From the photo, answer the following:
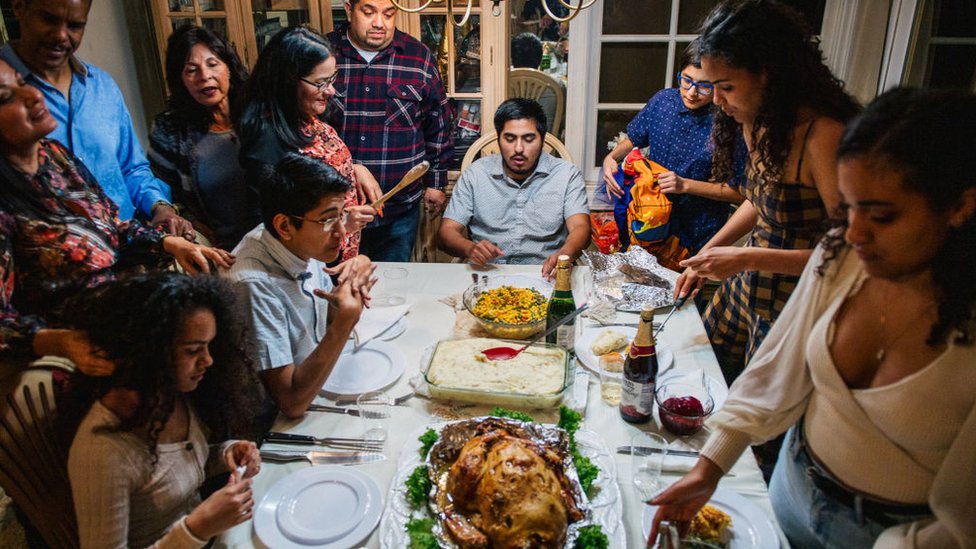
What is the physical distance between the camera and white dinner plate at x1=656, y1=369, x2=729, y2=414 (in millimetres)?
1483

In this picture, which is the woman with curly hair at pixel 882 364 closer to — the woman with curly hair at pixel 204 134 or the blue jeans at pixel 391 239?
the woman with curly hair at pixel 204 134

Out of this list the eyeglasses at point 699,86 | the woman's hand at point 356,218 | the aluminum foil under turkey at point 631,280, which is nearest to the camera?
the woman's hand at point 356,218

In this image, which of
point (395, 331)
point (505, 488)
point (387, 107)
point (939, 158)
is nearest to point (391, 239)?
point (387, 107)

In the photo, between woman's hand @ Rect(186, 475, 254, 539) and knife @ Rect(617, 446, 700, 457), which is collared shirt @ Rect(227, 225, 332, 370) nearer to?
woman's hand @ Rect(186, 475, 254, 539)

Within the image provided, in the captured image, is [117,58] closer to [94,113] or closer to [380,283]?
[94,113]

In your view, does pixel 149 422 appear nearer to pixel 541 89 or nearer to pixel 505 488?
pixel 505 488

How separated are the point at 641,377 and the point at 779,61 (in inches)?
35.0

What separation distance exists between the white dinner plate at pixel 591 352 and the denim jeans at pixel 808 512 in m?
0.45

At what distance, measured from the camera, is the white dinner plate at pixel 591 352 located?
5.43 feet

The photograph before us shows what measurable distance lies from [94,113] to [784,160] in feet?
7.50

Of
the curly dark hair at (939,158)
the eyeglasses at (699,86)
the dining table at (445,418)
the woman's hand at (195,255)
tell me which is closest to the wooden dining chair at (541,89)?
the eyeglasses at (699,86)

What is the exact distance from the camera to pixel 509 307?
186cm

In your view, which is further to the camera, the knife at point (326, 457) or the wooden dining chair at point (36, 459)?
the knife at point (326, 457)

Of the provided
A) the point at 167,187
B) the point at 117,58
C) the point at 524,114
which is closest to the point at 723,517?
the point at 524,114
